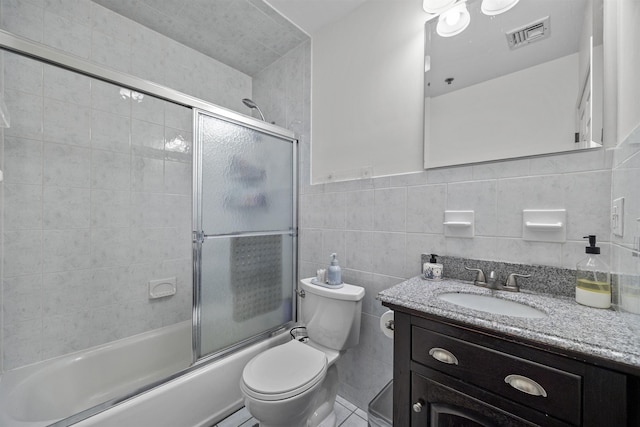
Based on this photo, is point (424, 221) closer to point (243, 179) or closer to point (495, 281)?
point (495, 281)

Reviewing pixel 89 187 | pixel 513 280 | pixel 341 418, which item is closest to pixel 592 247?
pixel 513 280

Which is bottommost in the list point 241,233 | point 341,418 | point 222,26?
point 341,418

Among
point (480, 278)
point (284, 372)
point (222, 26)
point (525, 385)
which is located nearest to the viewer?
point (525, 385)

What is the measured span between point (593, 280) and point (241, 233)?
5.26ft

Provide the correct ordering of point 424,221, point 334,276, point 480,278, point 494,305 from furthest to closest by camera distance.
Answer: point 334,276, point 424,221, point 480,278, point 494,305

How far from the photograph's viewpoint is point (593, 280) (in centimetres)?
83

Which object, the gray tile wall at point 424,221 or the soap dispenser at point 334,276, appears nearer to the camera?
the gray tile wall at point 424,221

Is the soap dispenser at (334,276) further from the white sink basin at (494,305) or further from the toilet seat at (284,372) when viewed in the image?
the white sink basin at (494,305)

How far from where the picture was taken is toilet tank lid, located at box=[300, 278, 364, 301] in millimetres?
1334

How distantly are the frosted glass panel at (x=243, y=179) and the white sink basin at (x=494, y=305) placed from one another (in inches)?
46.7

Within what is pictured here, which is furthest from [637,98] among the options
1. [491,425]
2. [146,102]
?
[146,102]


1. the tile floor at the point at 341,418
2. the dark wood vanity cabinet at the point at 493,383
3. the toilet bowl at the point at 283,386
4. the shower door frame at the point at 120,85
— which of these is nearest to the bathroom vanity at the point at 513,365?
the dark wood vanity cabinet at the point at 493,383

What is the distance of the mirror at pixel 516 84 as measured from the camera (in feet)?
3.04

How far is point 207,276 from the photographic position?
1.42 m
